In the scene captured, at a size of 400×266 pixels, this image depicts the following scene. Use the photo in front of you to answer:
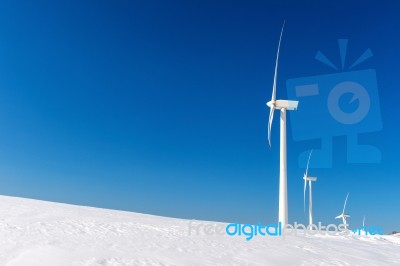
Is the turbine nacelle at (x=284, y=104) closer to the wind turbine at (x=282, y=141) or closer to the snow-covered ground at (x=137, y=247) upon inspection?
the wind turbine at (x=282, y=141)

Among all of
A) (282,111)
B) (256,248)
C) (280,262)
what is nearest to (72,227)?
(256,248)

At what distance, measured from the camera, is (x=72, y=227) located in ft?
49.5

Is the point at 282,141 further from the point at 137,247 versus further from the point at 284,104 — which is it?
the point at 137,247

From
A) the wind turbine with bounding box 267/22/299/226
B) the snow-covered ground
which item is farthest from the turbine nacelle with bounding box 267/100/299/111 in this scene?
the snow-covered ground

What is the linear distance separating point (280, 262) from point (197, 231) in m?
5.61

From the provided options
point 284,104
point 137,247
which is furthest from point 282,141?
point 137,247

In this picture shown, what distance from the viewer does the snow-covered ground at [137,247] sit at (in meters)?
10.7

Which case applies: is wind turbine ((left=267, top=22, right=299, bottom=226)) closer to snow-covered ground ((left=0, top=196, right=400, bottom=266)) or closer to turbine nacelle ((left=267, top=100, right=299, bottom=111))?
turbine nacelle ((left=267, top=100, right=299, bottom=111))

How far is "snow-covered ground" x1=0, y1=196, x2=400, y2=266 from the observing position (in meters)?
10.7

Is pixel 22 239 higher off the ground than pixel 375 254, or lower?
lower

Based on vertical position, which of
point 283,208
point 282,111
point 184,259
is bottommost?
point 184,259

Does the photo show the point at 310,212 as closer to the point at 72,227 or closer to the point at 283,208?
the point at 283,208

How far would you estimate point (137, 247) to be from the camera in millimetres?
12484

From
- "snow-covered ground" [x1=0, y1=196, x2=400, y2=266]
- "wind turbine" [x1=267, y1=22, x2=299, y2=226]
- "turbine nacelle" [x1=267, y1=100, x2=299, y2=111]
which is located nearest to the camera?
"snow-covered ground" [x1=0, y1=196, x2=400, y2=266]
